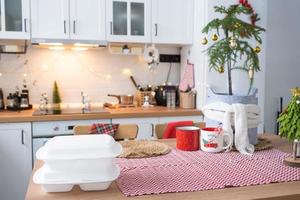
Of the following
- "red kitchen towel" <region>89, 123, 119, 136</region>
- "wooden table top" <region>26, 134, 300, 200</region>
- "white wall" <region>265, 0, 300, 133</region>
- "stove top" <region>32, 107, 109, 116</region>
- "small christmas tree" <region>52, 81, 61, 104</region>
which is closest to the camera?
"wooden table top" <region>26, 134, 300, 200</region>

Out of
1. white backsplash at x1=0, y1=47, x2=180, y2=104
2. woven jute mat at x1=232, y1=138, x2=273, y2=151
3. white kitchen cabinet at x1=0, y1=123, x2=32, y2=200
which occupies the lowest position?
white kitchen cabinet at x1=0, y1=123, x2=32, y2=200

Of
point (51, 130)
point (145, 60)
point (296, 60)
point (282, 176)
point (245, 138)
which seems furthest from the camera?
point (296, 60)

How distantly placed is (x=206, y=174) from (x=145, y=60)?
232cm

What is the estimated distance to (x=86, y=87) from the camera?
3.12 meters

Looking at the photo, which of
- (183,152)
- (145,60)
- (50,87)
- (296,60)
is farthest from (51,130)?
(296,60)

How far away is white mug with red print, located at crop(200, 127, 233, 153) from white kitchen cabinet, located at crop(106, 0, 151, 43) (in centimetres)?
184

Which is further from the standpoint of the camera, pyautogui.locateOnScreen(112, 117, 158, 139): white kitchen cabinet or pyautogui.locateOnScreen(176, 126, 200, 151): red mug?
pyautogui.locateOnScreen(112, 117, 158, 139): white kitchen cabinet

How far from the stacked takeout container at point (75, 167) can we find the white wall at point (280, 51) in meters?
3.09

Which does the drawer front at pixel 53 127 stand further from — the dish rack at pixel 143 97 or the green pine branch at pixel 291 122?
the green pine branch at pixel 291 122

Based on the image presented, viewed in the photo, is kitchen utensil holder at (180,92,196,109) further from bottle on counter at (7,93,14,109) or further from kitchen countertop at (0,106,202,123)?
bottle on counter at (7,93,14,109)

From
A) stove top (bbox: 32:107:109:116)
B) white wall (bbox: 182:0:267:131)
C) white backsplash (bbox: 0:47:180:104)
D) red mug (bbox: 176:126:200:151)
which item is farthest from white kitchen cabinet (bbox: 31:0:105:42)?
red mug (bbox: 176:126:200:151)

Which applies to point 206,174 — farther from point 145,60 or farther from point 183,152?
point 145,60

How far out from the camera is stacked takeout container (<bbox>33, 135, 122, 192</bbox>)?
0.84m

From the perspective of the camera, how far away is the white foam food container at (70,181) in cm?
84
